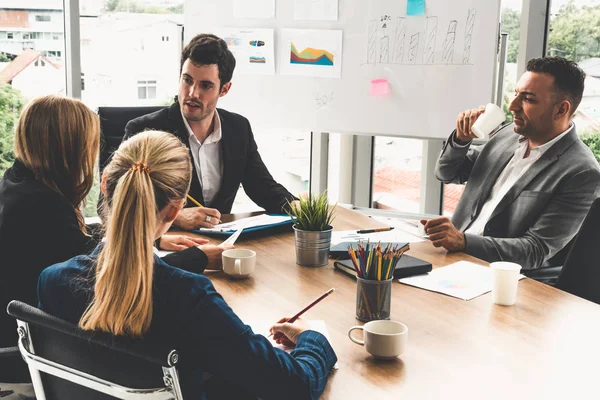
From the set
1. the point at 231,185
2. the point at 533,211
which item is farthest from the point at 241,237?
the point at 533,211

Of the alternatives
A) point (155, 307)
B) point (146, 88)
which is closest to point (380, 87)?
point (146, 88)

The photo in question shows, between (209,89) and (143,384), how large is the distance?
6.11 ft

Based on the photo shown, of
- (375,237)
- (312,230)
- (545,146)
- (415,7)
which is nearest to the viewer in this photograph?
(312,230)

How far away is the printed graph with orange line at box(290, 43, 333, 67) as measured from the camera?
3.42 metres

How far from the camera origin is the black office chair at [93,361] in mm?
1067

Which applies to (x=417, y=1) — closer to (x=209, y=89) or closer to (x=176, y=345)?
(x=209, y=89)

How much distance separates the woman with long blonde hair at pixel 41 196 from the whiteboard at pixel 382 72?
1.80 metres

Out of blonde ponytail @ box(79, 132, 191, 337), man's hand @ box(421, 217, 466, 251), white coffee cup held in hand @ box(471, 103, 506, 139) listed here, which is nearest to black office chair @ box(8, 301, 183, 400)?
blonde ponytail @ box(79, 132, 191, 337)

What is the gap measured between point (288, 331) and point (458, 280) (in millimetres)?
650

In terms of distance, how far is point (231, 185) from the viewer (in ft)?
9.33

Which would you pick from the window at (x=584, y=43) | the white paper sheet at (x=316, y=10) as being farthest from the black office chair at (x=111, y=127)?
the window at (x=584, y=43)

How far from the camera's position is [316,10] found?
3.41 m

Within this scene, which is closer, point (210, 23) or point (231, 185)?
point (231, 185)

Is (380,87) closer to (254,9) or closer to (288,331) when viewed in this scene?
(254,9)
